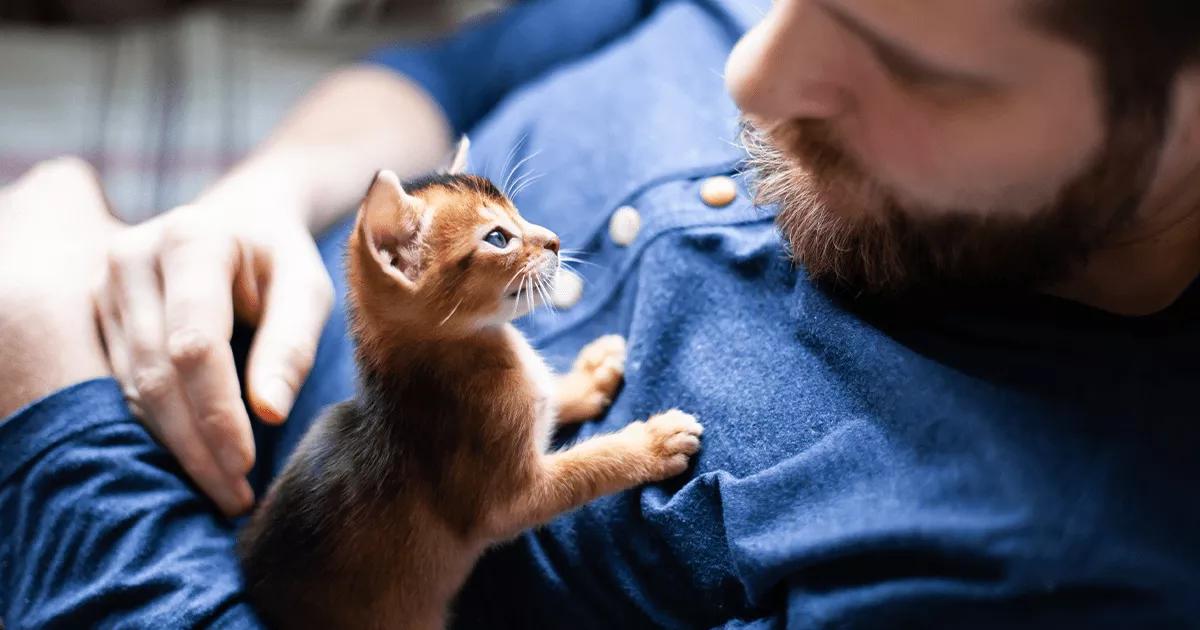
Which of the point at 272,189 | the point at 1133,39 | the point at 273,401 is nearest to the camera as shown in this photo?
the point at 1133,39

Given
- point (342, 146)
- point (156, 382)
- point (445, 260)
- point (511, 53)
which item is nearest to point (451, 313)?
point (445, 260)

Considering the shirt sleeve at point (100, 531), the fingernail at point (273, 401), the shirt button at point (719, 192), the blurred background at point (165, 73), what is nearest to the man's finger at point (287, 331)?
the fingernail at point (273, 401)

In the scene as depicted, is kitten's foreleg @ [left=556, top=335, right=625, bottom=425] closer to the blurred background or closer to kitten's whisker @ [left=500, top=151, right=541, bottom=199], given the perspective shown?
kitten's whisker @ [left=500, top=151, right=541, bottom=199]

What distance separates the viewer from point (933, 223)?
0.69 m

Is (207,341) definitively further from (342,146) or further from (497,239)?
(342,146)

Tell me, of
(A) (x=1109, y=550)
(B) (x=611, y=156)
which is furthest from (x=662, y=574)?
(B) (x=611, y=156)

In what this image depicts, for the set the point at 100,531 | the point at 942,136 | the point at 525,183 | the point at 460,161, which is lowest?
the point at 100,531

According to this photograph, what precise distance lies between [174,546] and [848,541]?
0.57m

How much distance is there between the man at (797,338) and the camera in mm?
601

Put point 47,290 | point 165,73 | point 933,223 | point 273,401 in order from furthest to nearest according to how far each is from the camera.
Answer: point 165,73 < point 47,290 < point 273,401 < point 933,223

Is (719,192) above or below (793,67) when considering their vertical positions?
below

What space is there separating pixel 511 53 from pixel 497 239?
0.60m

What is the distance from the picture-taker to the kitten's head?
0.76 m

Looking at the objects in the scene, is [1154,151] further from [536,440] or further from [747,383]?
[536,440]
